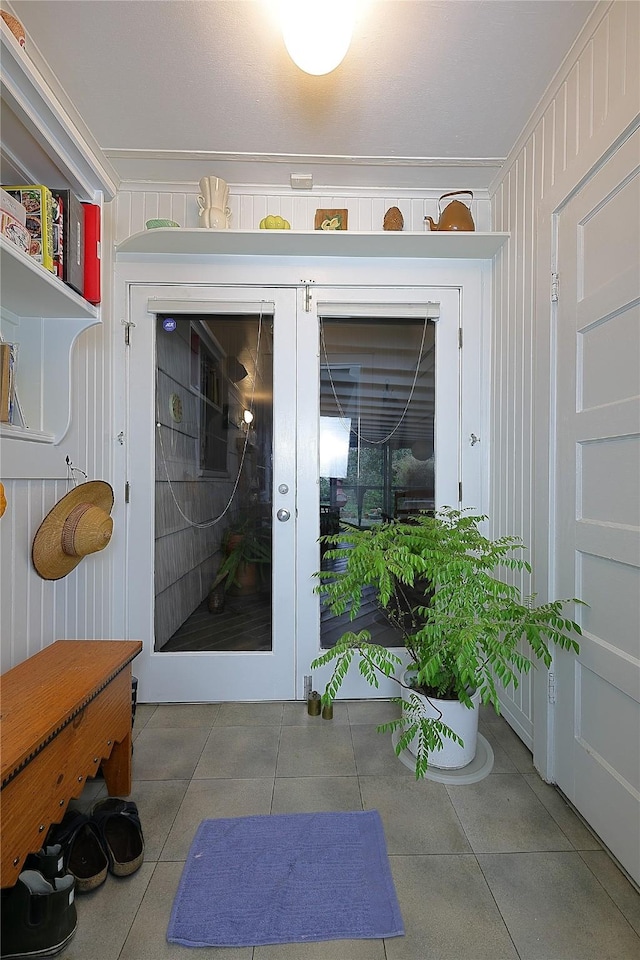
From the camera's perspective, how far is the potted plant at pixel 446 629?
1644 mm

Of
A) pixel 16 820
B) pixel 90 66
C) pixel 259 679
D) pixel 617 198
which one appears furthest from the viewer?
pixel 259 679

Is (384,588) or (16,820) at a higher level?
(384,588)

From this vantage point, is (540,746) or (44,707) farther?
(540,746)

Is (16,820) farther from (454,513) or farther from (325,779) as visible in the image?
(454,513)

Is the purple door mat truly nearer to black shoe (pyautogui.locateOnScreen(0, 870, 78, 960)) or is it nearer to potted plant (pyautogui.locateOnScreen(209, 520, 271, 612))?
black shoe (pyautogui.locateOnScreen(0, 870, 78, 960))

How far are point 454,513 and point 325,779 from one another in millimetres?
1154

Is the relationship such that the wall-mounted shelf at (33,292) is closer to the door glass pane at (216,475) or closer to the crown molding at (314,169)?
the door glass pane at (216,475)

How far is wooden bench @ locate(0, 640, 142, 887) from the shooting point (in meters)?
1.08

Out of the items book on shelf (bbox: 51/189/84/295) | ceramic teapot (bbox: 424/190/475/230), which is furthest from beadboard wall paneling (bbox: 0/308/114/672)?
ceramic teapot (bbox: 424/190/475/230)

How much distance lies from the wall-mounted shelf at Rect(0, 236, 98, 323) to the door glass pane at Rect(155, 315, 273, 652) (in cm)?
71

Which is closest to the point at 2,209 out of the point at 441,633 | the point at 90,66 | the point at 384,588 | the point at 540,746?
the point at 90,66

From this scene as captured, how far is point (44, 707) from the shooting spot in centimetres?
130

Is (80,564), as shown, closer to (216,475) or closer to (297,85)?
(216,475)

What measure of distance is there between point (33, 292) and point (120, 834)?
1.67 metres
